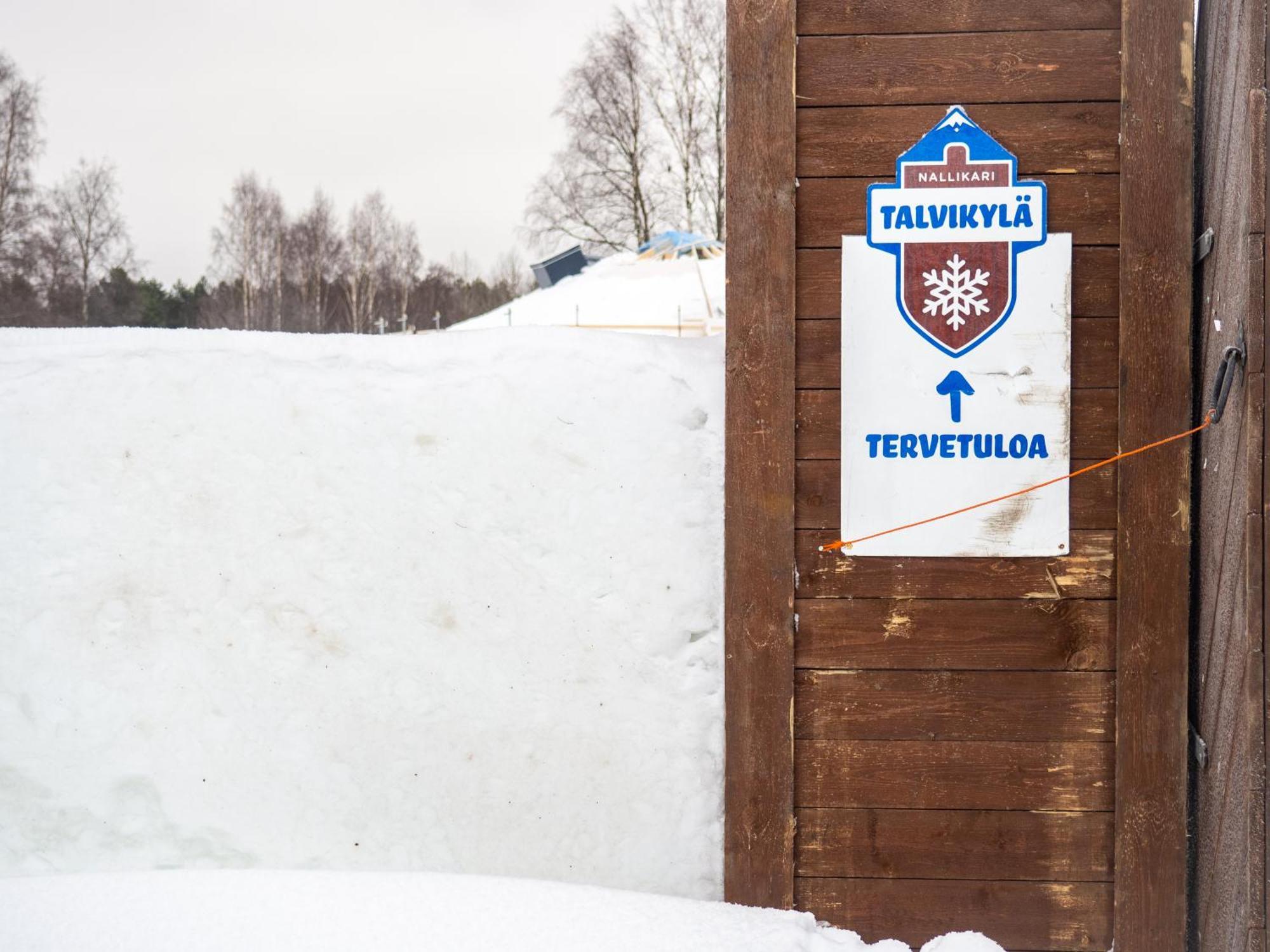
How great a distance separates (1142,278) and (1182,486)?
0.53m

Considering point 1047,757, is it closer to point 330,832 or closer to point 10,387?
point 330,832

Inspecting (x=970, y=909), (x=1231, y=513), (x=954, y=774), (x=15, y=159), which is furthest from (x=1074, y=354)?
(x=15, y=159)

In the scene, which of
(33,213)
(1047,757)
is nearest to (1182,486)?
(1047,757)

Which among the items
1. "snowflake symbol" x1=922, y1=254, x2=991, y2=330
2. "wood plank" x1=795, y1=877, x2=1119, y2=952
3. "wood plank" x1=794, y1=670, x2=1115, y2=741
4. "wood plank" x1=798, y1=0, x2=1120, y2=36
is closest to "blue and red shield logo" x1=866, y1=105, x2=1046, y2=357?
"snowflake symbol" x1=922, y1=254, x2=991, y2=330

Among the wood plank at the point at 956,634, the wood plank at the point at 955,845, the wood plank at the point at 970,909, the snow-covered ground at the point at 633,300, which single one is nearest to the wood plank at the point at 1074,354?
the wood plank at the point at 956,634

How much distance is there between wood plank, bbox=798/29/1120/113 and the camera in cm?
271

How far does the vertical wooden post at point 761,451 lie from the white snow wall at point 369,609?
169 mm

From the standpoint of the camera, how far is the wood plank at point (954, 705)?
8.98 feet

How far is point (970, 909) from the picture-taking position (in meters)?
2.76

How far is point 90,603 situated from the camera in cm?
306

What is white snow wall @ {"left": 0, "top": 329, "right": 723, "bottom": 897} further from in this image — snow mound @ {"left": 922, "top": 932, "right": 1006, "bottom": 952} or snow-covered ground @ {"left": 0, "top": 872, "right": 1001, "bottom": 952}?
snow mound @ {"left": 922, "top": 932, "right": 1006, "bottom": 952}

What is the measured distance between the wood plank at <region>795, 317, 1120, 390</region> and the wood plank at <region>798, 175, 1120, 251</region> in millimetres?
212

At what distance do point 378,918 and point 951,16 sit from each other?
2652mm

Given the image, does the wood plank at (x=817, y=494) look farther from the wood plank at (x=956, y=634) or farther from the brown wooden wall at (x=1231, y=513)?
the brown wooden wall at (x=1231, y=513)
